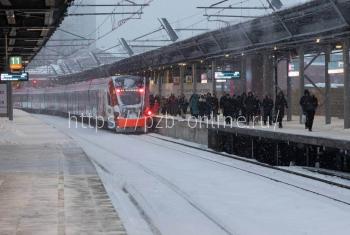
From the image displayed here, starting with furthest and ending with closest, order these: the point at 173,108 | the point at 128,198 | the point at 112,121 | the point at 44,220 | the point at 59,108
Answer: the point at 59,108 → the point at 173,108 → the point at 112,121 → the point at 128,198 → the point at 44,220

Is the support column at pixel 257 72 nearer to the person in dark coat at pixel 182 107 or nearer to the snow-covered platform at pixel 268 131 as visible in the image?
the person in dark coat at pixel 182 107

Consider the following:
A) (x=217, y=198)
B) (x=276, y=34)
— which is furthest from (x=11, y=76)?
(x=217, y=198)

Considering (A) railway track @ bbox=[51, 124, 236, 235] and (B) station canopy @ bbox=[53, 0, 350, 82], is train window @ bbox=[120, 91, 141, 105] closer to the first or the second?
(B) station canopy @ bbox=[53, 0, 350, 82]

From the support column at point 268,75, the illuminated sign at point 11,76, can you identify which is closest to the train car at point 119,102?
the illuminated sign at point 11,76

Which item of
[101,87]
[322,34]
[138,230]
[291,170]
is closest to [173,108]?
[101,87]

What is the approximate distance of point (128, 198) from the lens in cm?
1241

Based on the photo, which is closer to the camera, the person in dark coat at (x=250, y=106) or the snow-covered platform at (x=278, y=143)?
the snow-covered platform at (x=278, y=143)

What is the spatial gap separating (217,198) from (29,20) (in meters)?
12.1

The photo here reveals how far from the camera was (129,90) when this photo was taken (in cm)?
3584

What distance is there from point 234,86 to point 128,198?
33.8 metres

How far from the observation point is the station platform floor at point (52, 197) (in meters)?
8.47

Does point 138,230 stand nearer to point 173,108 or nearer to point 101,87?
point 101,87

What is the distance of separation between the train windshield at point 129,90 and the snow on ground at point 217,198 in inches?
553

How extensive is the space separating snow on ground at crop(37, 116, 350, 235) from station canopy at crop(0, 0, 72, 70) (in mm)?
4661
